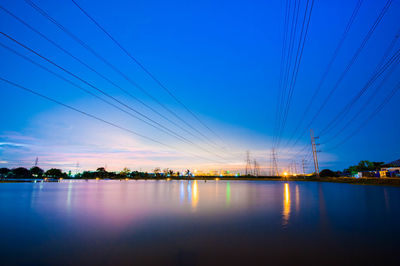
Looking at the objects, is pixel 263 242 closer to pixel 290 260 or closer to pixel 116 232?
pixel 290 260

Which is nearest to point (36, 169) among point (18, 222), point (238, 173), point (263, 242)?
point (238, 173)

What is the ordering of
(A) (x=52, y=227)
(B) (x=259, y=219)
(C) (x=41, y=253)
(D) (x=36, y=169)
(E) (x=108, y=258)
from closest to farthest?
1. (E) (x=108, y=258)
2. (C) (x=41, y=253)
3. (A) (x=52, y=227)
4. (B) (x=259, y=219)
5. (D) (x=36, y=169)

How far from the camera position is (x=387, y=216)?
1319 centimetres

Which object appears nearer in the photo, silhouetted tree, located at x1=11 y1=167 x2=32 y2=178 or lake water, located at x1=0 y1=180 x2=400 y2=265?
lake water, located at x1=0 y1=180 x2=400 y2=265

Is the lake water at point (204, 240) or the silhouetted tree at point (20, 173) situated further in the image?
the silhouetted tree at point (20, 173)

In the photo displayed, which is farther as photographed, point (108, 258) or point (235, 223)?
point (235, 223)

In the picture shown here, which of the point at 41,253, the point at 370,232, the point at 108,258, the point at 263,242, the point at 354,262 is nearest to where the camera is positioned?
the point at 354,262

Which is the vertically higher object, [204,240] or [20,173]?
[204,240]

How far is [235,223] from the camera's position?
11.7 m

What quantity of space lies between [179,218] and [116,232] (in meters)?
4.35

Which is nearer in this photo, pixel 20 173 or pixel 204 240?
pixel 204 240

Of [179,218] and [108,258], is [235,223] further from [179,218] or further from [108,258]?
[108,258]

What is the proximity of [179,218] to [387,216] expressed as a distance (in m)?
14.0

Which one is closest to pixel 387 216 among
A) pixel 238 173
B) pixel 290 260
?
pixel 290 260
